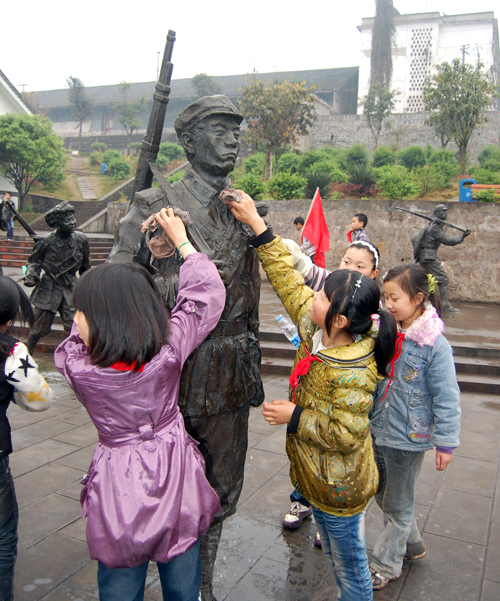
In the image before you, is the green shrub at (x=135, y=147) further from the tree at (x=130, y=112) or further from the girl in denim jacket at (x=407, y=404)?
the girl in denim jacket at (x=407, y=404)

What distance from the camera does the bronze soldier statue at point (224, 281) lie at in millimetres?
1977

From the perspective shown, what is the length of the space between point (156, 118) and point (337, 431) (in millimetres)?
1469

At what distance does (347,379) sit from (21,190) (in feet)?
80.1

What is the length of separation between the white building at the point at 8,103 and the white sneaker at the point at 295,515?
23934 millimetres

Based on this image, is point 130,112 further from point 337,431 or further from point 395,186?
point 337,431

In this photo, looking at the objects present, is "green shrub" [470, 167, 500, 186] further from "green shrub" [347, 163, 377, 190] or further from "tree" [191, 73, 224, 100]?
"tree" [191, 73, 224, 100]

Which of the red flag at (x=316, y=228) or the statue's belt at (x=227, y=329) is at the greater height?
the red flag at (x=316, y=228)

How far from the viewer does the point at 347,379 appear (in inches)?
70.6

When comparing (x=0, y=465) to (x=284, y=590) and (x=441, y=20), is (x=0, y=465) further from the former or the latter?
(x=441, y=20)

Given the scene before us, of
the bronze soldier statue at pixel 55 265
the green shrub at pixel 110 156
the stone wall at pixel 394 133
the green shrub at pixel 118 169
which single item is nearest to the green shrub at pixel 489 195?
the bronze soldier statue at pixel 55 265

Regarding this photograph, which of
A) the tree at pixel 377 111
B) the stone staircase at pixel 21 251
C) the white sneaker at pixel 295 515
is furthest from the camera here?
the tree at pixel 377 111

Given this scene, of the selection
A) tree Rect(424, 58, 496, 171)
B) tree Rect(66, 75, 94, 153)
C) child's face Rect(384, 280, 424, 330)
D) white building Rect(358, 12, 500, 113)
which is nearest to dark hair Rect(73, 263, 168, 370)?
child's face Rect(384, 280, 424, 330)

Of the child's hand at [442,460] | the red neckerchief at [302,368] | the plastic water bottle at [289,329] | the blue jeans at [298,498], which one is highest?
the plastic water bottle at [289,329]

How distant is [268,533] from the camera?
279 cm
